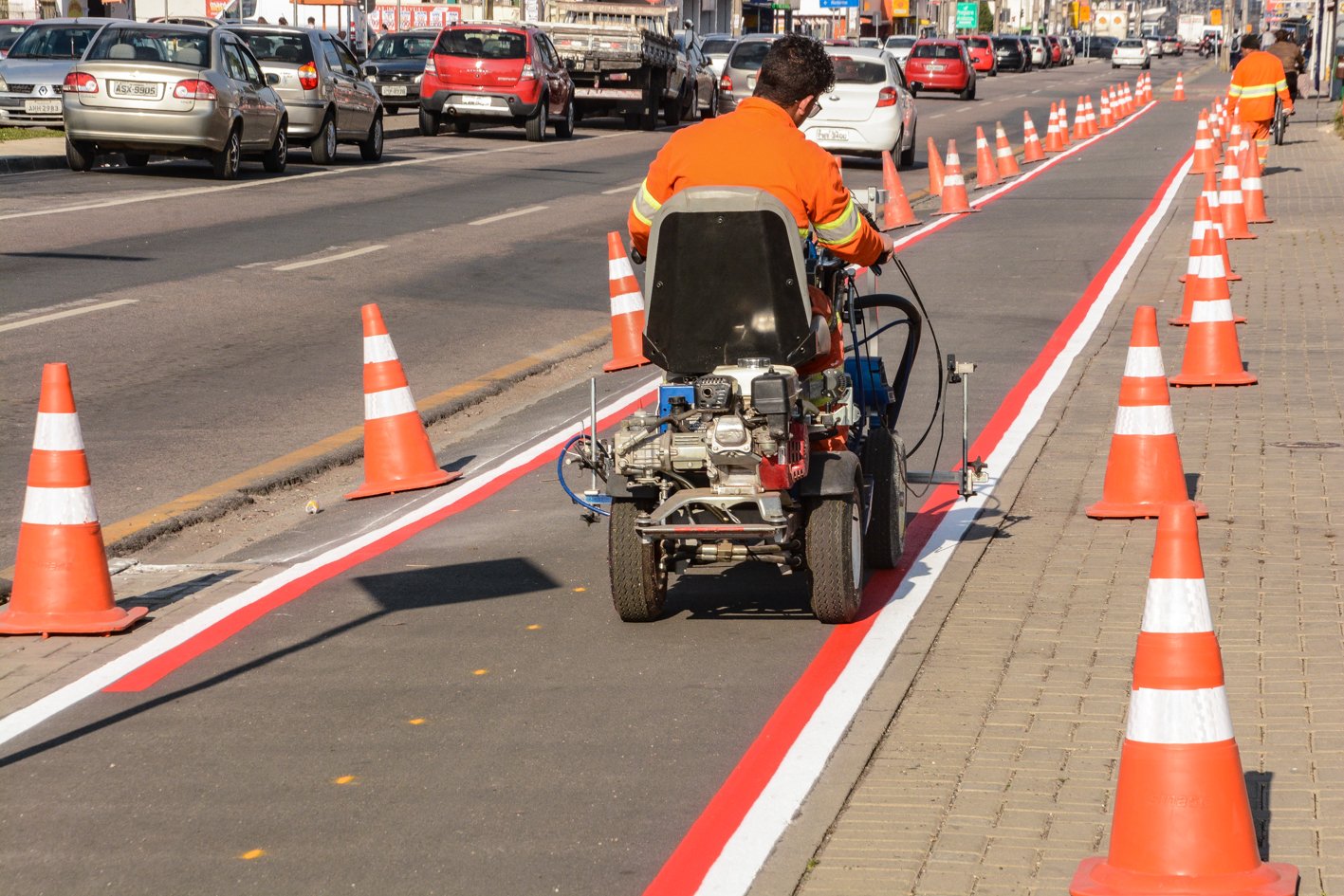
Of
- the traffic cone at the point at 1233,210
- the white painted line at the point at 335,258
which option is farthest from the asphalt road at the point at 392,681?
the traffic cone at the point at 1233,210

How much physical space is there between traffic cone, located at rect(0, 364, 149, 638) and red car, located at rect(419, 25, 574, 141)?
27933 mm

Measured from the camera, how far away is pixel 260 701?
5.98 metres

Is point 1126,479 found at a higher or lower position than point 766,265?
lower

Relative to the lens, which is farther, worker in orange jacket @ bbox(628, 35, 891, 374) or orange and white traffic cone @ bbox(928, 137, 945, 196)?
orange and white traffic cone @ bbox(928, 137, 945, 196)

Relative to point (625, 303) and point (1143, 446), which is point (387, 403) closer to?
point (1143, 446)

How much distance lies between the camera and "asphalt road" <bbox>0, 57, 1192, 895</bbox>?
476 centimetres

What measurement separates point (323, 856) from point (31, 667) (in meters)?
2.16

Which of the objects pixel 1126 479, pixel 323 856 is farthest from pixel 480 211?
pixel 323 856

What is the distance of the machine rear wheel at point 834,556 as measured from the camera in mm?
6434

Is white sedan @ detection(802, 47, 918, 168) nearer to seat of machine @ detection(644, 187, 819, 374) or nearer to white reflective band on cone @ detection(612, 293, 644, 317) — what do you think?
white reflective band on cone @ detection(612, 293, 644, 317)

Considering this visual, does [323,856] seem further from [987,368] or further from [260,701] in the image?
[987,368]

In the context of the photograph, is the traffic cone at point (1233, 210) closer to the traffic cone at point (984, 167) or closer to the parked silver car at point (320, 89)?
the traffic cone at point (984, 167)

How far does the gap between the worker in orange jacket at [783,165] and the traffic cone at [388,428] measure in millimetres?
2823

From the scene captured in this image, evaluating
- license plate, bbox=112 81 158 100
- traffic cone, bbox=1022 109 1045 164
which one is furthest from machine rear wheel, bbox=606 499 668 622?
traffic cone, bbox=1022 109 1045 164
